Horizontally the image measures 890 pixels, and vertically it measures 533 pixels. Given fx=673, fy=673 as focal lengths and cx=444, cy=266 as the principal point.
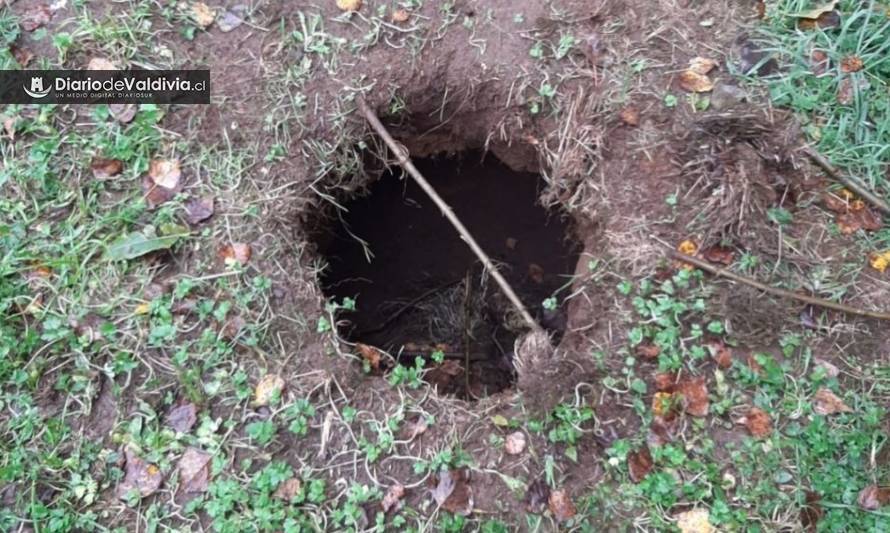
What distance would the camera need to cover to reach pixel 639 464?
209 cm

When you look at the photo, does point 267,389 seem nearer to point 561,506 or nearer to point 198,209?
point 198,209

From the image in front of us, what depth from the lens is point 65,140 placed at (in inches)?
91.7

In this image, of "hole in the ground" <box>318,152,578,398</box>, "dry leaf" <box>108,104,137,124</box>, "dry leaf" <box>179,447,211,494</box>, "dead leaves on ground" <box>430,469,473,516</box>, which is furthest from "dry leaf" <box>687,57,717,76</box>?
A: "dry leaf" <box>179,447,211,494</box>

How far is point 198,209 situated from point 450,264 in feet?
4.79

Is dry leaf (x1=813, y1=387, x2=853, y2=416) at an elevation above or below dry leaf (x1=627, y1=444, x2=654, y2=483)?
above

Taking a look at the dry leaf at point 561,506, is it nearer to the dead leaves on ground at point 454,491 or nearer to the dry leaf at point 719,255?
the dead leaves on ground at point 454,491

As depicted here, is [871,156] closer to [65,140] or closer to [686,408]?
[686,408]

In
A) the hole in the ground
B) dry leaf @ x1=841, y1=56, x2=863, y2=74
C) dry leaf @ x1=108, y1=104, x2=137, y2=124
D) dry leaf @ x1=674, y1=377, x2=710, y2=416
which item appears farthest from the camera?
the hole in the ground

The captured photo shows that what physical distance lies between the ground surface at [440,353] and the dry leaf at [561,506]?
1 centimetres

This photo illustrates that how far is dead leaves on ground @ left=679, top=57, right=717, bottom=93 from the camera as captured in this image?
2.42 metres

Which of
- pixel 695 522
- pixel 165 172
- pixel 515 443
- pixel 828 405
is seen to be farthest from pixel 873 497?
pixel 165 172

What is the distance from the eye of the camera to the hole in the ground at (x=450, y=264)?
10.3 ft

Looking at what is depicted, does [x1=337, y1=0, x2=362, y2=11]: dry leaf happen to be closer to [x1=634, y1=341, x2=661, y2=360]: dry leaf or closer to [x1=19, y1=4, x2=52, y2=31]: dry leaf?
[x1=19, y1=4, x2=52, y2=31]: dry leaf

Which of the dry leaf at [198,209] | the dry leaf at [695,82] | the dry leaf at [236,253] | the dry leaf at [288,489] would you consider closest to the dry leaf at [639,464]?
the dry leaf at [288,489]
